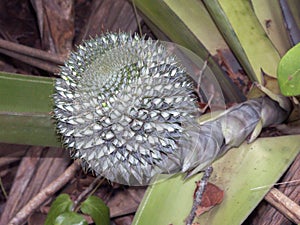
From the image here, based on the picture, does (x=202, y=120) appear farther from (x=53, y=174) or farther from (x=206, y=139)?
(x=53, y=174)

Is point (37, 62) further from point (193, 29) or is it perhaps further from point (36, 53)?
point (193, 29)

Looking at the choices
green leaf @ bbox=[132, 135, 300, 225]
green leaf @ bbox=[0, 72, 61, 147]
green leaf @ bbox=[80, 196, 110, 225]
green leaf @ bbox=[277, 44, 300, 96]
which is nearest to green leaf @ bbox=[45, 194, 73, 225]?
green leaf @ bbox=[80, 196, 110, 225]

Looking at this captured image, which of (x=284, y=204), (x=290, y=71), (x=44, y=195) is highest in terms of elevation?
(x=290, y=71)

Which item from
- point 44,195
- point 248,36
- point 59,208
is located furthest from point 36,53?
point 248,36

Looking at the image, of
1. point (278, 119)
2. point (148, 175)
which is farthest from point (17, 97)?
point (278, 119)

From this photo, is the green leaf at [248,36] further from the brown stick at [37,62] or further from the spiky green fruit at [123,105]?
the brown stick at [37,62]

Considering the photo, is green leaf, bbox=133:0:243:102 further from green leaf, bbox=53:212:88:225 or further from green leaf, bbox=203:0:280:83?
green leaf, bbox=53:212:88:225

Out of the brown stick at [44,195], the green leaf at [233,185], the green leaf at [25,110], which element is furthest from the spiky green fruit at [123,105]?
the brown stick at [44,195]
